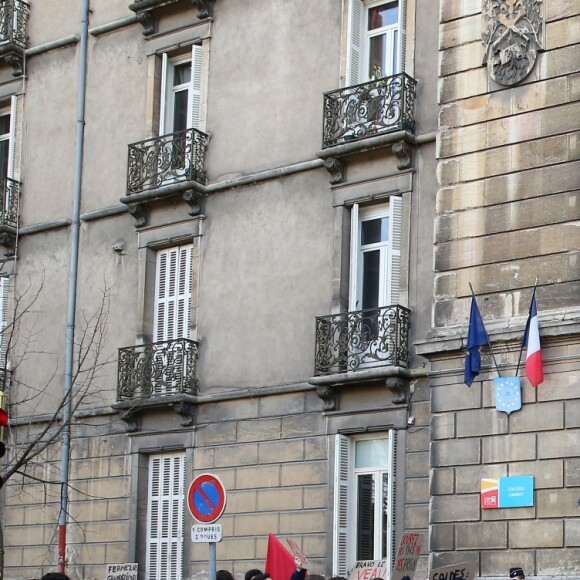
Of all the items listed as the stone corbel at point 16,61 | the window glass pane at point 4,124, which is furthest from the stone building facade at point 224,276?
the window glass pane at point 4,124

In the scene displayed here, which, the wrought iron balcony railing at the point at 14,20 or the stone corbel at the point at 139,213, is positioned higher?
the wrought iron balcony railing at the point at 14,20

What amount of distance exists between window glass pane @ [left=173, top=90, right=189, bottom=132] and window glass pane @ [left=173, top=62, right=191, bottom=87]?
207mm

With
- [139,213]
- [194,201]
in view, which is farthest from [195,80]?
[139,213]

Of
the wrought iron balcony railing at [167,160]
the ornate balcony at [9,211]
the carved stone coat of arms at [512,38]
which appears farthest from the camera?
the ornate balcony at [9,211]

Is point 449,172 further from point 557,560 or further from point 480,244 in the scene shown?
point 557,560

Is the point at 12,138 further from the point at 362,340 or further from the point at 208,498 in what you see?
the point at 208,498

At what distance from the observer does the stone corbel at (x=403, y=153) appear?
75.4 ft

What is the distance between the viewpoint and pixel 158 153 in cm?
2617

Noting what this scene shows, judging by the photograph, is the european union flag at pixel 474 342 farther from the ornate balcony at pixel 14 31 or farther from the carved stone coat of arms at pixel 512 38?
the ornate balcony at pixel 14 31

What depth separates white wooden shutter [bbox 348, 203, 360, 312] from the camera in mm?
23703

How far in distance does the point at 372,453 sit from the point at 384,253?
9.78 feet

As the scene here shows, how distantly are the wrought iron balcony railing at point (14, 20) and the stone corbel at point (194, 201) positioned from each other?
561cm

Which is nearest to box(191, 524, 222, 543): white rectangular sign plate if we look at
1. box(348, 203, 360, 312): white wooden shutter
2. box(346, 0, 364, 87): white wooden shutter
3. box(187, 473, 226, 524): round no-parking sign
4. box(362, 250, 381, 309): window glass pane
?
box(187, 473, 226, 524): round no-parking sign

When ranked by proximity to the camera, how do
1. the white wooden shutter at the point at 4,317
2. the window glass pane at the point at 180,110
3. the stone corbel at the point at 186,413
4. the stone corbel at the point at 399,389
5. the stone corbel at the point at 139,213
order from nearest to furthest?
the stone corbel at the point at 399,389 < the stone corbel at the point at 186,413 < the stone corbel at the point at 139,213 < the window glass pane at the point at 180,110 < the white wooden shutter at the point at 4,317
